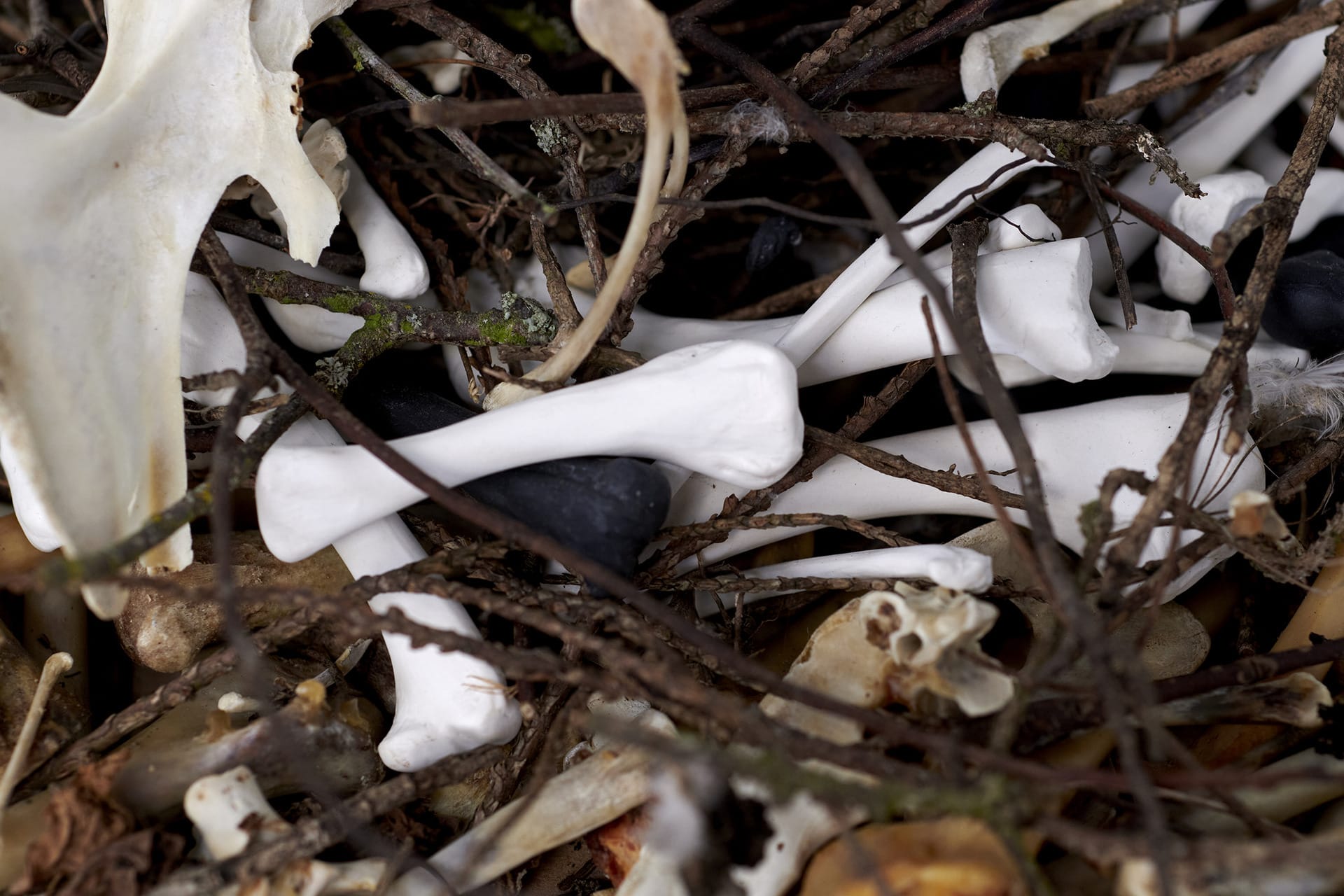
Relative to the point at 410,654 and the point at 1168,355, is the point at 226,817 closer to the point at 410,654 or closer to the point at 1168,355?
the point at 410,654

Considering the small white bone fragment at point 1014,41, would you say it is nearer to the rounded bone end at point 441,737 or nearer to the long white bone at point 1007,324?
the long white bone at point 1007,324

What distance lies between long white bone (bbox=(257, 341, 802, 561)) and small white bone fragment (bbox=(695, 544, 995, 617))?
3.0 inches

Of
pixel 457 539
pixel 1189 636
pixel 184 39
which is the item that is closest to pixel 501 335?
pixel 457 539

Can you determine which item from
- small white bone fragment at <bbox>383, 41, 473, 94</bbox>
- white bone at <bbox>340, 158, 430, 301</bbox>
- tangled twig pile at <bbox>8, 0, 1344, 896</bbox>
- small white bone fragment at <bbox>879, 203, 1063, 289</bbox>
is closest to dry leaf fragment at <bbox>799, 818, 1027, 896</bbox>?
tangled twig pile at <bbox>8, 0, 1344, 896</bbox>

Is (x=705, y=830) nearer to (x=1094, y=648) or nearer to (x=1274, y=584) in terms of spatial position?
(x=1094, y=648)

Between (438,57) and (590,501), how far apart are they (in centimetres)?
41

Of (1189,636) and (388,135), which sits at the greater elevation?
(388,135)

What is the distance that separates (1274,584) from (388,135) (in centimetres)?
74

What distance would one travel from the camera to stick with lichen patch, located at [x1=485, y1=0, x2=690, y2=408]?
47cm

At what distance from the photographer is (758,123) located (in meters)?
0.62

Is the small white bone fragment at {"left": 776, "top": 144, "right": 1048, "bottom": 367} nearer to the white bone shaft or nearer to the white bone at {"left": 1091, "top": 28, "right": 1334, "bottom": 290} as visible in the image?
the white bone shaft

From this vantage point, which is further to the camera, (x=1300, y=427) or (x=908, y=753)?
(x=1300, y=427)

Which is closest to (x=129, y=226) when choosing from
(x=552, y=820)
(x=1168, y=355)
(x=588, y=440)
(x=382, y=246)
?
(x=382, y=246)

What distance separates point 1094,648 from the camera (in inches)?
17.1
